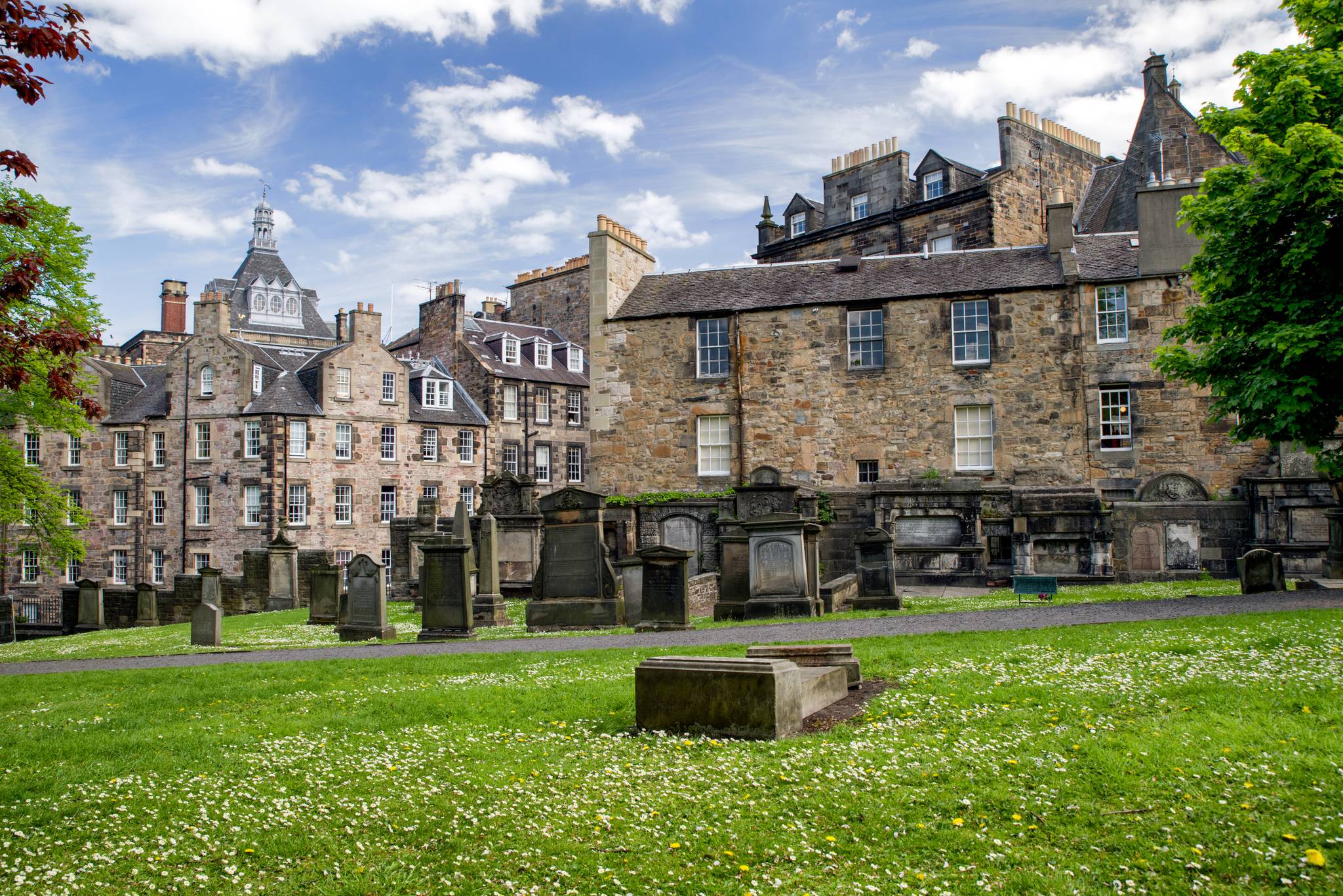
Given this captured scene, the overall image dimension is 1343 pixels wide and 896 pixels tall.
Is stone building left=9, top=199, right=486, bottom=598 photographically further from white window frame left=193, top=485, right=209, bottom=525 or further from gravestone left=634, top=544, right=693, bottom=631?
gravestone left=634, top=544, right=693, bottom=631

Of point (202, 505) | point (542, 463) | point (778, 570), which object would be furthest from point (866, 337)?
point (202, 505)

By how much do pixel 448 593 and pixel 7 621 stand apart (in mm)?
18309

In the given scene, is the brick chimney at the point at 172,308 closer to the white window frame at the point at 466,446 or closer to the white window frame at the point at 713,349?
the white window frame at the point at 466,446

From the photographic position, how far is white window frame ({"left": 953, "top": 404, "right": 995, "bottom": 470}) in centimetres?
2998

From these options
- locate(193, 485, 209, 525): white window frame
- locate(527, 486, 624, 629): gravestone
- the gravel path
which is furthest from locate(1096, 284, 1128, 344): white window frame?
locate(193, 485, 209, 525): white window frame

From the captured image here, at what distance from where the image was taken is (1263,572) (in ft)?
55.6

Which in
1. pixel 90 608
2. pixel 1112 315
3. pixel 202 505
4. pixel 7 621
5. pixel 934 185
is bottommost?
pixel 7 621

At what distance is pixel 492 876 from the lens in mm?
5176

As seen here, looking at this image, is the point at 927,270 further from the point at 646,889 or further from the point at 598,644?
the point at 646,889

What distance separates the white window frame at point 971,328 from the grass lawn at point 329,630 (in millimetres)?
9881

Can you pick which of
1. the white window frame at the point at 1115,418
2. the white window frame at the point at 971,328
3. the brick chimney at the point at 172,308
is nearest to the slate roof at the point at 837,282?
the white window frame at the point at 971,328

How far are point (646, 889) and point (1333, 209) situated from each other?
1698 centimetres

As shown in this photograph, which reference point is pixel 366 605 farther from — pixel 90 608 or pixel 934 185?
pixel 934 185

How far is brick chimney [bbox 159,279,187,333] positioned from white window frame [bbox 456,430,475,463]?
24.1 m
